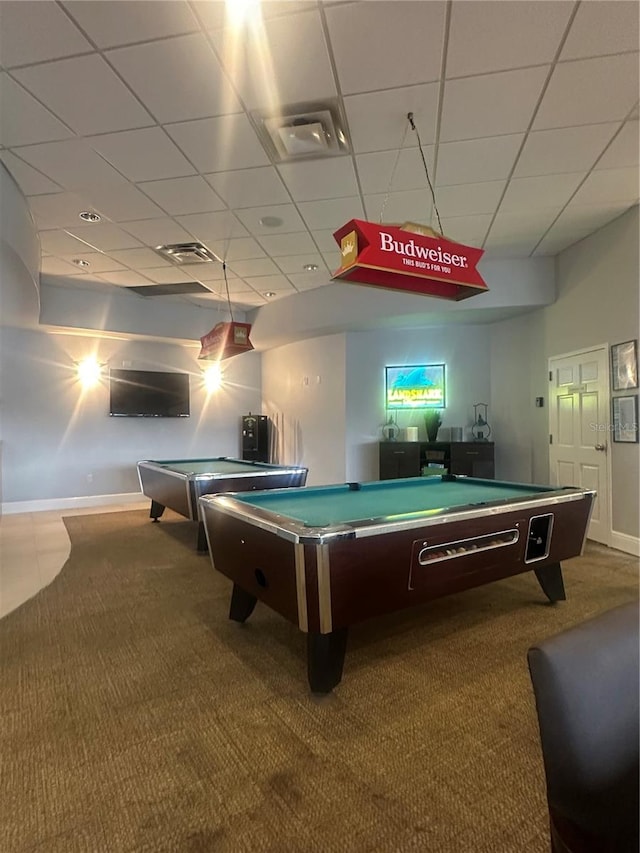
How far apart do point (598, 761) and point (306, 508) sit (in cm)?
184

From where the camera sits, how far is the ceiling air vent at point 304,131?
8.97 ft

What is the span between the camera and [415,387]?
A: 6.52m

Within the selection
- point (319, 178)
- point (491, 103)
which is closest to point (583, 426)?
point (491, 103)

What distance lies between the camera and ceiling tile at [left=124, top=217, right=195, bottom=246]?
4.24 meters

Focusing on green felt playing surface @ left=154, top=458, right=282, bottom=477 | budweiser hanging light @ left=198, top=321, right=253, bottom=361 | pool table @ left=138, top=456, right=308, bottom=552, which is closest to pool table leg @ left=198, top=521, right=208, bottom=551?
pool table @ left=138, top=456, right=308, bottom=552

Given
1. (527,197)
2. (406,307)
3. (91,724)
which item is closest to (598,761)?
(91,724)

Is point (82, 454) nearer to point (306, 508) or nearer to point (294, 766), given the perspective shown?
point (306, 508)

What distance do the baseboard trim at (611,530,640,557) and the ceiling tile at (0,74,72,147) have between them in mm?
5542

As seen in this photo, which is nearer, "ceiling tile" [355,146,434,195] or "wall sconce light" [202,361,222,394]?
"ceiling tile" [355,146,434,195]

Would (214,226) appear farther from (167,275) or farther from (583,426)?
(583,426)

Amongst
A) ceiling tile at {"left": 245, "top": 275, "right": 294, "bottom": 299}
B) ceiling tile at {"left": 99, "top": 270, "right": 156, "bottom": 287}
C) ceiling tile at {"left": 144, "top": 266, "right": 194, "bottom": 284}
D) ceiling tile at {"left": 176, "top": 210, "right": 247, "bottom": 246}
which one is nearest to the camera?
ceiling tile at {"left": 176, "top": 210, "right": 247, "bottom": 246}

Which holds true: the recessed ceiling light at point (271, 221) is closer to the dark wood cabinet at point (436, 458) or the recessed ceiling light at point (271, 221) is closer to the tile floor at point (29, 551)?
the dark wood cabinet at point (436, 458)

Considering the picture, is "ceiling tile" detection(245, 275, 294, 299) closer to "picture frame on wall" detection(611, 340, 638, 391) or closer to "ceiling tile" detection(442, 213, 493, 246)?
"ceiling tile" detection(442, 213, 493, 246)

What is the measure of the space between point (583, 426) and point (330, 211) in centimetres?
341
